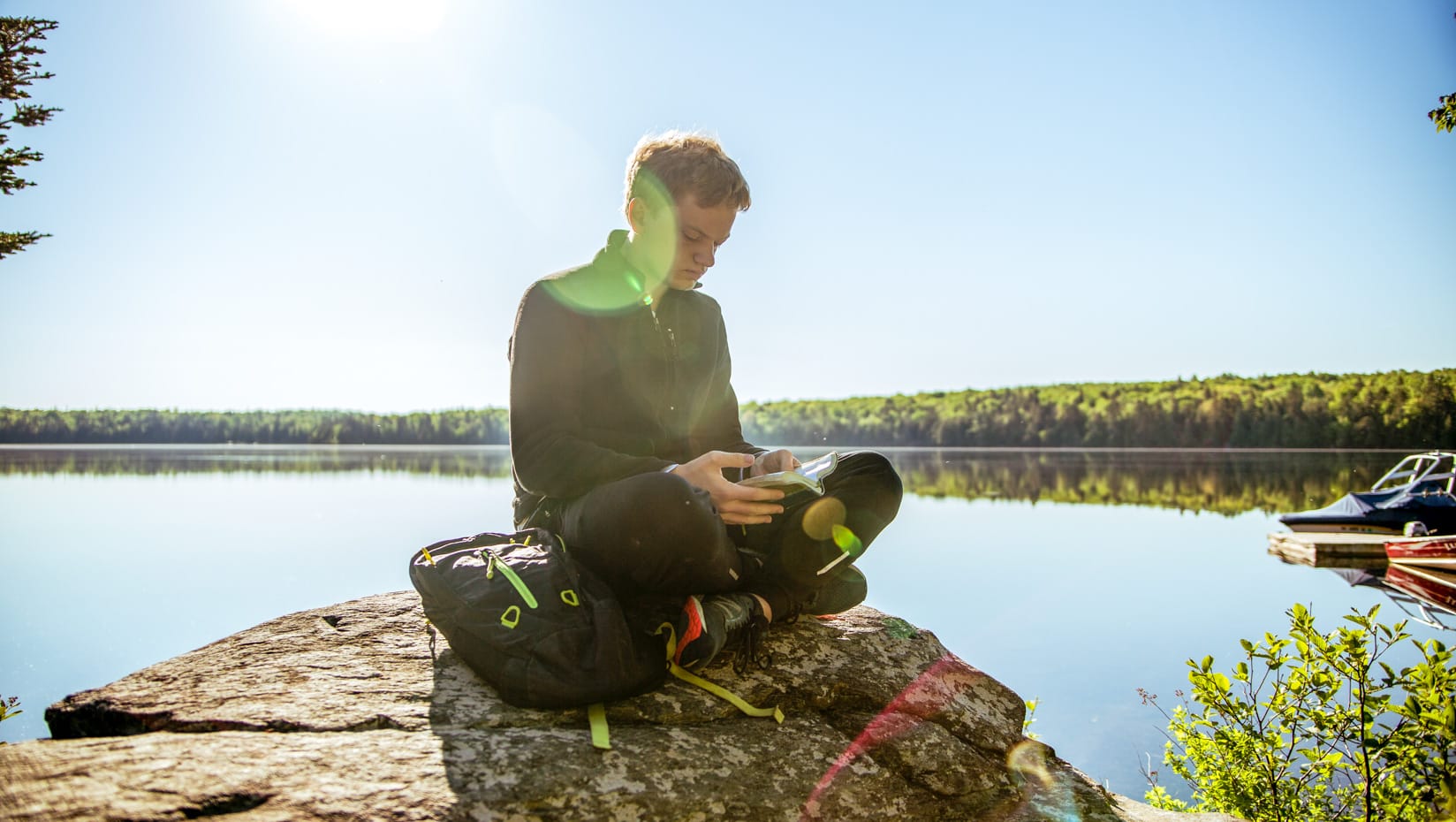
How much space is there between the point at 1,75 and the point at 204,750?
4.68m

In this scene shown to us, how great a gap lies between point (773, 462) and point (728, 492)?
0.54 meters

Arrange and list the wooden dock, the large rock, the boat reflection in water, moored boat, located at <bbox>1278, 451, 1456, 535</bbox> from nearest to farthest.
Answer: the large rock, the boat reflection in water, the wooden dock, moored boat, located at <bbox>1278, 451, 1456, 535</bbox>

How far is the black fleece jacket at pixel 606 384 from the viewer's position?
2785 millimetres

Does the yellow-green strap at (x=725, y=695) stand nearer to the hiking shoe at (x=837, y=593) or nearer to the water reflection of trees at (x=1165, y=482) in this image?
the hiking shoe at (x=837, y=593)

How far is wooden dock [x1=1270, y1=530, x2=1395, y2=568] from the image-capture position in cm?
1739

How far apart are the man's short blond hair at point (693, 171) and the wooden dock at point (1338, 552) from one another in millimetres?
19542

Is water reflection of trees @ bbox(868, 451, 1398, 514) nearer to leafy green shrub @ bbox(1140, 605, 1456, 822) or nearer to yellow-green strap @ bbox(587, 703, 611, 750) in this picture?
leafy green shrub @ bbox(1140, 605, 1456, 822)

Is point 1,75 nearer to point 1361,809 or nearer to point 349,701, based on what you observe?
point 349,701

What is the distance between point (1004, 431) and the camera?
3644 inches

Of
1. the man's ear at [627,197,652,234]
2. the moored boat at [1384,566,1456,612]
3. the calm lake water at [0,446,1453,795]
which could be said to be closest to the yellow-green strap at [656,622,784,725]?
the man's ear at [627,197,652,234]

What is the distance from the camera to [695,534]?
2.43m

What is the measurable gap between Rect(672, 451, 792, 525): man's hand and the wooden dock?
19.7 meters

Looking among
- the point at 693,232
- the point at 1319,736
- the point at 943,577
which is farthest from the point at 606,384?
the point at 943,577

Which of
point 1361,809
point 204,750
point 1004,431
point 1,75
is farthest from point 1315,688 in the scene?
point 1004,431
